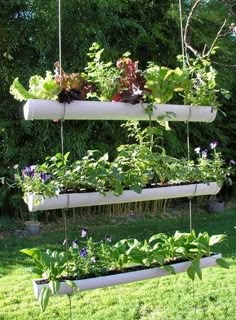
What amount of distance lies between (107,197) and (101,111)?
0.32 m

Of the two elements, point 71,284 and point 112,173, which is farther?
point 112,173

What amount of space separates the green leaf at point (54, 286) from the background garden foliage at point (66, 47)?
11.8ft

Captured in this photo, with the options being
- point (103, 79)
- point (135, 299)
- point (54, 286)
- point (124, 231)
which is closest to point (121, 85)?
point (103, 79)

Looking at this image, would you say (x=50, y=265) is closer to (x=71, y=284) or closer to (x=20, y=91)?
(x=71, y=284)

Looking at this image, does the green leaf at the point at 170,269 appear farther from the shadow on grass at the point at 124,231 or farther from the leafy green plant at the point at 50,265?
the shadow on grass at the point at 124,231

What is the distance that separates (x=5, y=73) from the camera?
506cm

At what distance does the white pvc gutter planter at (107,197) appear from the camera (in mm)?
1596

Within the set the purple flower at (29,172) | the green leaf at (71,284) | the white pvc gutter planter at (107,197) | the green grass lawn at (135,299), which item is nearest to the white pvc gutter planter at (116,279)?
the green leaf at (71,284)

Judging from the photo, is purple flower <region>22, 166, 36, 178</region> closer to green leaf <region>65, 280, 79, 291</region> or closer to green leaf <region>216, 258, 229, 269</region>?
green leaf <region>65, 280, 79, 291</region>

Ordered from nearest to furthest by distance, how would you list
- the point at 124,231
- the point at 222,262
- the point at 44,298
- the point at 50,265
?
1. the point at 44,298
2. the point at 50,265
3. the point at 222,262
4. the point at 124,231

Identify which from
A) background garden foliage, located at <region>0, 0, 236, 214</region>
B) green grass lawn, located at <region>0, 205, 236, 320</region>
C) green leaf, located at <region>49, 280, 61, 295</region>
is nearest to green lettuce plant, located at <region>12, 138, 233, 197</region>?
green leaf, located at <region>49, 280, 61, 295</region>

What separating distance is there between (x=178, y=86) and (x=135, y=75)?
0.80 feet

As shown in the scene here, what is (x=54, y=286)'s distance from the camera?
1545mm

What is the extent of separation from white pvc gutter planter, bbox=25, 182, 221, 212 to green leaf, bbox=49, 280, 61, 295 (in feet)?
0.81
